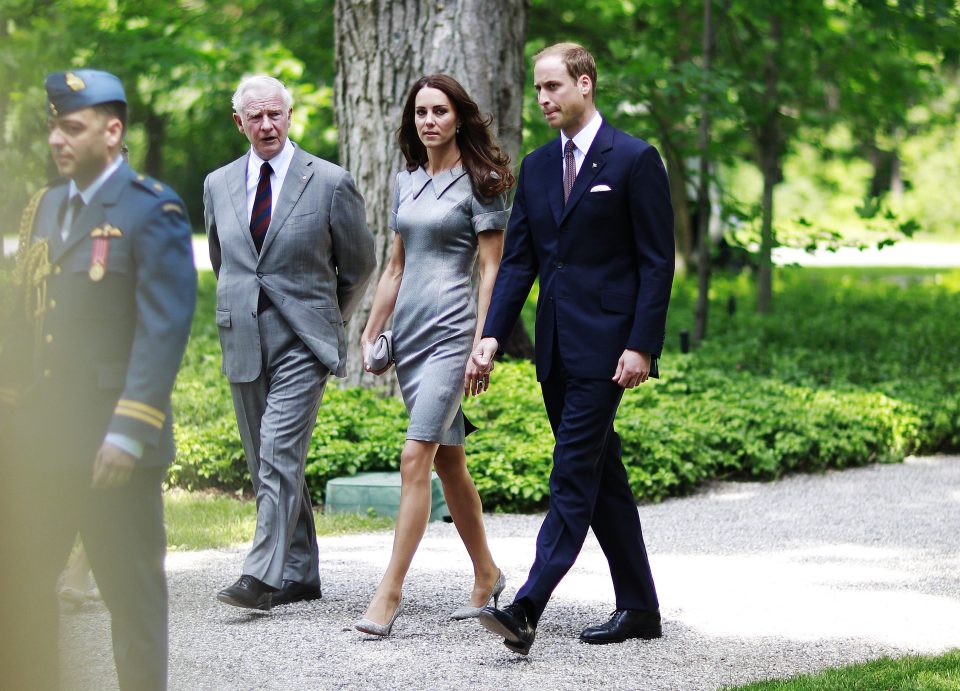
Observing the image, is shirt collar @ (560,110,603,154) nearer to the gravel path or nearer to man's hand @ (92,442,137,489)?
the gravel path

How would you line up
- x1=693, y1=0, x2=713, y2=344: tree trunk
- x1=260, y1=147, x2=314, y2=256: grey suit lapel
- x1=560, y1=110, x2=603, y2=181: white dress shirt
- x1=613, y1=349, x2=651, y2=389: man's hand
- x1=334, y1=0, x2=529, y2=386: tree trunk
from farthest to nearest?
x1=693, y1=0, x2=713, y2=344: tree trunk < x1=334, y1=0, x2=529, y2=386: tree trunk < x1=260, y1=147, x2=314, y2=256: grey suit lapel < x1=560, y1=110, x2=603, y2=181: white dress shirt < x1=613, y1=349, x2=651, y2=389: man's hand

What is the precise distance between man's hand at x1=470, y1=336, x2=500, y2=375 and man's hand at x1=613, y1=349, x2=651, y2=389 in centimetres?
48

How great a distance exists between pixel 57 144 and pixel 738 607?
11.3 feet

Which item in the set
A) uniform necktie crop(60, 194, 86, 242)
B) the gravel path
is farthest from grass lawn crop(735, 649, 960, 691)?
uniform necktie crop(60, 194, 86, 242)

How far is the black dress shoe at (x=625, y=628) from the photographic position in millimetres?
4848

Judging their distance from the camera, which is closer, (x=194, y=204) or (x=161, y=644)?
(x=161, y=644)

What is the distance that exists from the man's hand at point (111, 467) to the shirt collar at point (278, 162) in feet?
7.40

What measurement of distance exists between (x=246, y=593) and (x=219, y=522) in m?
2.19

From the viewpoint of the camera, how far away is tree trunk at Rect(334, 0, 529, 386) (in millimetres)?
9125

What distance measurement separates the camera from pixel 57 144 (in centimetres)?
308

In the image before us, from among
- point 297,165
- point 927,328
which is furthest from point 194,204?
point 297,165

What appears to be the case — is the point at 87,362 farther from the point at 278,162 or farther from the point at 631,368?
the point at 278,162

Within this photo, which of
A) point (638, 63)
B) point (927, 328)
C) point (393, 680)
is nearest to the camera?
point (393, 680)

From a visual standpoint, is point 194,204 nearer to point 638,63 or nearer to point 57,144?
point 638,63
